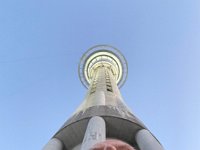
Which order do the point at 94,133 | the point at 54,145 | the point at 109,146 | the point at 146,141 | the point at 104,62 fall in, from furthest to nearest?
1. the point at 104,62
2. the point at 54,145
3. the point at 146,141
4. the point at 94,133
5. the point at 109,146

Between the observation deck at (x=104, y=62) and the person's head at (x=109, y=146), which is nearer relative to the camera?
the person's head at (x=109, y=146)

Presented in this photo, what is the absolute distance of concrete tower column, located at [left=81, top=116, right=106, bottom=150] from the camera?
46.4 ft

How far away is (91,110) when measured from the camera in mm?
20797

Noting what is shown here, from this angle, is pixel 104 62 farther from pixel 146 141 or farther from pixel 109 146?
pixel 109 146

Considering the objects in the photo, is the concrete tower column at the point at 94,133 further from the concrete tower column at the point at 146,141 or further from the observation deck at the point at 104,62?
the observation deck at the point at 104,62

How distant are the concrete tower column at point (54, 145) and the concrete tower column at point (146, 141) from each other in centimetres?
454

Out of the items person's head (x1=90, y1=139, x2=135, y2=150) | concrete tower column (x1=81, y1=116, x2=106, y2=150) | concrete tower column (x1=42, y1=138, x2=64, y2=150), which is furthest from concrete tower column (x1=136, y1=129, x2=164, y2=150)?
person's head (x1=90, y1=139, x2=135, y2=150)

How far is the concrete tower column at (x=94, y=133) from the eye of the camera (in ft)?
46.4

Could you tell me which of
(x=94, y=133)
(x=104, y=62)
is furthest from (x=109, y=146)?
(x=104, y=62)

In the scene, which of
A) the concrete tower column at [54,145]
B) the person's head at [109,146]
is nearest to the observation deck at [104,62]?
the concrete tower column at [54,145]

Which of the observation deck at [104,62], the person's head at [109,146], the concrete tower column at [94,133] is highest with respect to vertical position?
the observation deck at [104,62]

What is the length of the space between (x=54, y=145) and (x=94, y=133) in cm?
426

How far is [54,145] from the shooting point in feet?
62.0

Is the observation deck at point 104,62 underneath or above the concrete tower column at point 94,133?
above
